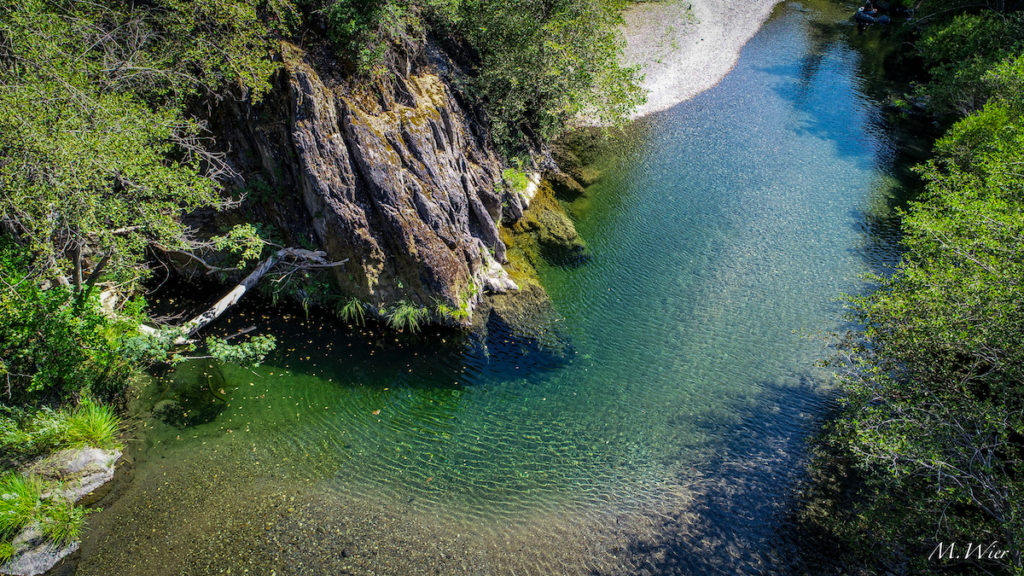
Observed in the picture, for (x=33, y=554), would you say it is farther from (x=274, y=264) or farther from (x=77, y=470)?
(x=274, y=264)

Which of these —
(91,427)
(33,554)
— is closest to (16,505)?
(33,554)

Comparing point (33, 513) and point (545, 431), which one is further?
point (545, 431)

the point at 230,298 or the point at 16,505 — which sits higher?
the point at 230,298

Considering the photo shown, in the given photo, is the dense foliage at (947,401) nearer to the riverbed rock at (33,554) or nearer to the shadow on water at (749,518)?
the shadow on water at (749,518)

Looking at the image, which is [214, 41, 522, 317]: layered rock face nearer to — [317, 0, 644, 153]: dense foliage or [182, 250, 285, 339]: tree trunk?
[182, 250, 285, 339]: tree trunk

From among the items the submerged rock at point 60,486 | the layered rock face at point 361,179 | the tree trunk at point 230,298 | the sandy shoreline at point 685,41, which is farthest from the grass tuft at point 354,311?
the sandy shoreline at point 685,41

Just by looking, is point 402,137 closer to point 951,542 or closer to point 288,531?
point 288,531
